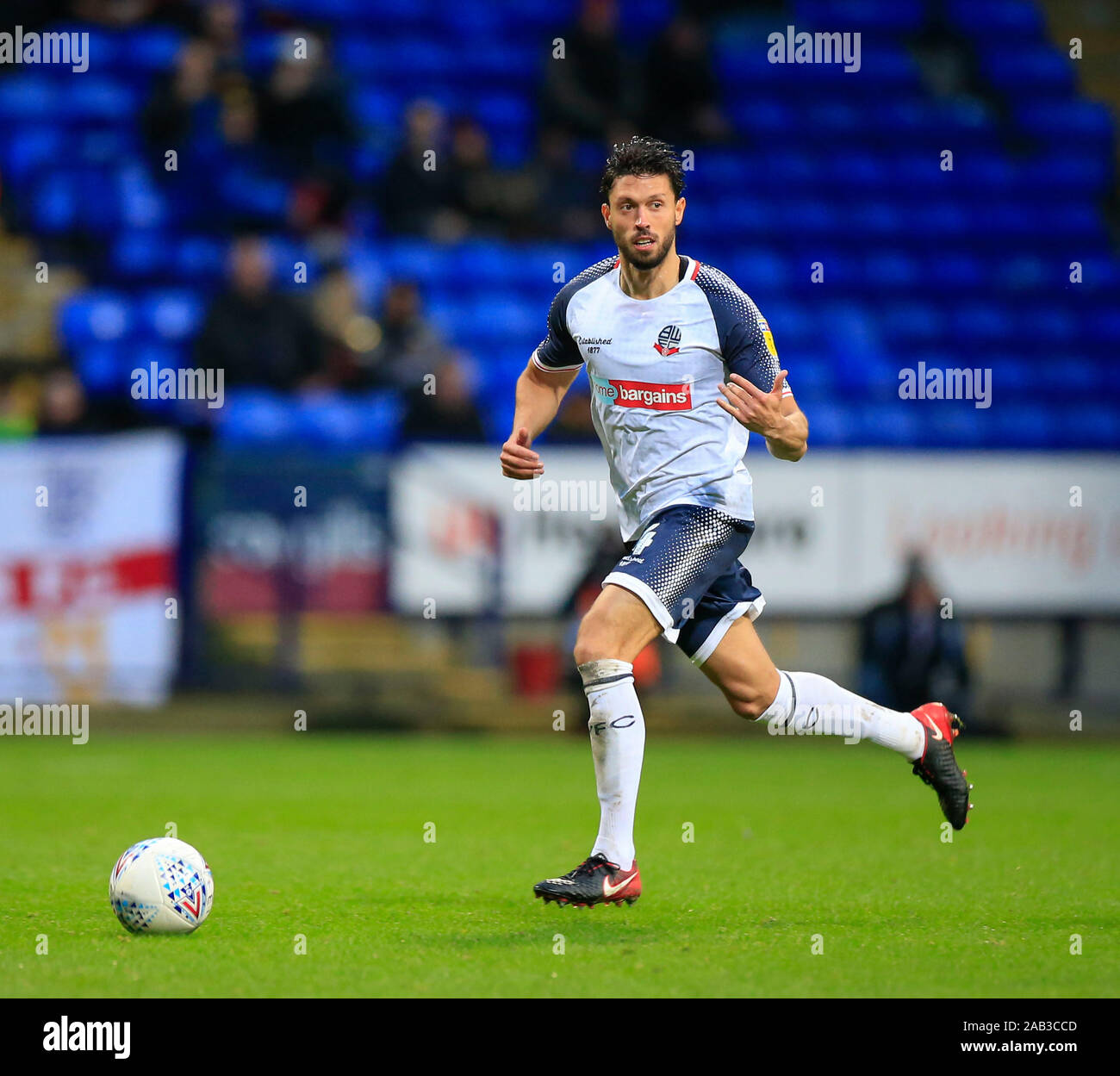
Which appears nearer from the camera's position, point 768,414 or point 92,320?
point 768,414

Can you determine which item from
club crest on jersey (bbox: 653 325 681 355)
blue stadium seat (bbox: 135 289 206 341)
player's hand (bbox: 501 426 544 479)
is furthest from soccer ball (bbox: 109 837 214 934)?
blue stadium seat (bbox: 135 289 206 341)

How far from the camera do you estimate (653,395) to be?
6164 mm

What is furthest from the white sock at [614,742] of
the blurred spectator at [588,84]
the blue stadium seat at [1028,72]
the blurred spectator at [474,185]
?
the blue stadium seat at [1028,72]

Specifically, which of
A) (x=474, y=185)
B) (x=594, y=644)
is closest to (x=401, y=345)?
(x=474, y=185)

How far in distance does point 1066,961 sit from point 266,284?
36.4 feet

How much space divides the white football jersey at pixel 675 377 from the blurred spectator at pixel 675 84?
12133mm

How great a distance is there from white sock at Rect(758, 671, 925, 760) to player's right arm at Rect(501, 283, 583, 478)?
128cm

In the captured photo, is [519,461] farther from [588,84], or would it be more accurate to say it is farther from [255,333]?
[588,84]

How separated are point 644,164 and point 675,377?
737mm

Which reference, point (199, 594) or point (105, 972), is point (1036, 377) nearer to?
point (199, 594)

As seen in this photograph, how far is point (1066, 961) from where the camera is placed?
197 inches

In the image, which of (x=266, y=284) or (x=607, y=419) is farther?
(x=266, y=284)

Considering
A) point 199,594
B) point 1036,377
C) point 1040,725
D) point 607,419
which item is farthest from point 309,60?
point 607,419

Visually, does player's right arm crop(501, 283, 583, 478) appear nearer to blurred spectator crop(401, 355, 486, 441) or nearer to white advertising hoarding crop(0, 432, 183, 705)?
blurred spectator crop(401, 355, 486, 441)
